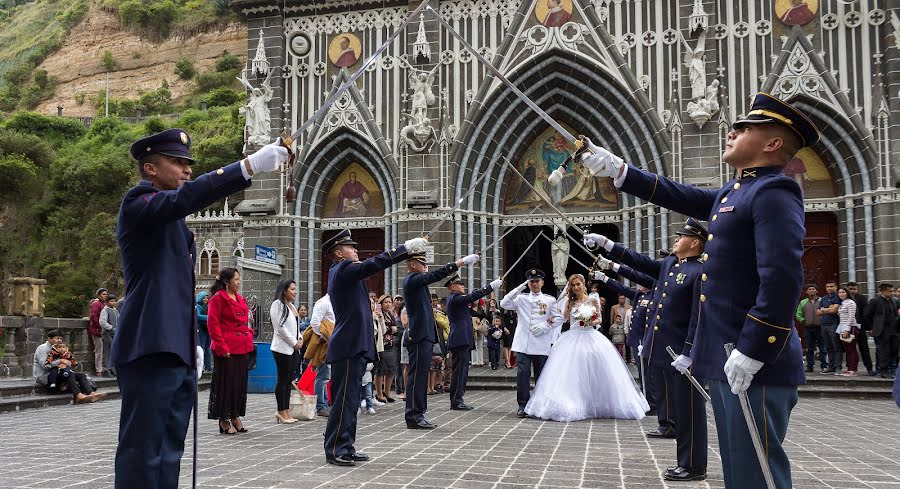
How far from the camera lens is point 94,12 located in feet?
288

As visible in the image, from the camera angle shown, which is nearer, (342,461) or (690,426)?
(690,426)

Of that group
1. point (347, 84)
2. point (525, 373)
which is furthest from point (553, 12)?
point (347, 84)

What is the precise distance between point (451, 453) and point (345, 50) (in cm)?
1658

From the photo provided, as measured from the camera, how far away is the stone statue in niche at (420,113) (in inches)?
808

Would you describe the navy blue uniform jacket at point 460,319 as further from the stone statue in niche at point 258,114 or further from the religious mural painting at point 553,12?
the stone statue in niche at point 258,114

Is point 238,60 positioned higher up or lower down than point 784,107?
higher up

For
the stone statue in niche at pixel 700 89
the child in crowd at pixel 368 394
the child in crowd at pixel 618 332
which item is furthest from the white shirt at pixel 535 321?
the stone statue in niche at pixel 700 89

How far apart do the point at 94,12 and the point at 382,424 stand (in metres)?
92.2

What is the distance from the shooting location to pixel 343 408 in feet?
22.4

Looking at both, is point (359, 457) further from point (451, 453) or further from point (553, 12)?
point (553, 12)

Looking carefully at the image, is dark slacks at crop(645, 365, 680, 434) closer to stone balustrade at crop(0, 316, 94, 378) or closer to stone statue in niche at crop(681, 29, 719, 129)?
stone balustrade at crop(0, 316, 94, 378)

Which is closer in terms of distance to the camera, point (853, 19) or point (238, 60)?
point (853, 19)

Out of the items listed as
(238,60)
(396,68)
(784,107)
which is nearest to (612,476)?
(784,107)

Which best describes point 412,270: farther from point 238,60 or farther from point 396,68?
point 238,60
